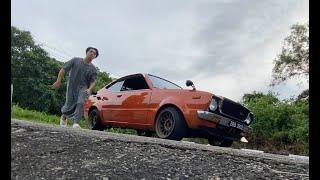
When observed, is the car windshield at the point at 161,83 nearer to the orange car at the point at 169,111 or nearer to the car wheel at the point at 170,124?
the orange car at the point at 169,111


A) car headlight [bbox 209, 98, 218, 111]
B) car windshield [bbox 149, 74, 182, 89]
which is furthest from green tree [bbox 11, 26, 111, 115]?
car headlight [bbox 209, 98, 218, 111]

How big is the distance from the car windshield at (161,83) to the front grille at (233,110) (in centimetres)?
109

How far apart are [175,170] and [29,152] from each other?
5.75ft

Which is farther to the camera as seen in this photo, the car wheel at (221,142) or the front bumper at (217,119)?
the car wheel at (221,142)

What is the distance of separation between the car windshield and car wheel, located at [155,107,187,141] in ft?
2.84

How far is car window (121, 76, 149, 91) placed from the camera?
1002cm

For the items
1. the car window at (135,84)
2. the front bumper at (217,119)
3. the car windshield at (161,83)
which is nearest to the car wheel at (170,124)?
the front bumper at (217,119)

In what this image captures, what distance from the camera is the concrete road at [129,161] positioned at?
480 centimetres

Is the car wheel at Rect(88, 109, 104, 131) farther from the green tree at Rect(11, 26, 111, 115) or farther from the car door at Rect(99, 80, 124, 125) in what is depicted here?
the green tree at Rect(11, 26, 111, 115)

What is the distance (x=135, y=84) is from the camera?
10242mm

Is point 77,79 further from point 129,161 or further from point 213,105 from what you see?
point 129,161

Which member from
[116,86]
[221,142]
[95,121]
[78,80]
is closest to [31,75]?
[95,121]

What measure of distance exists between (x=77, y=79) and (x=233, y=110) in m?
3.13
